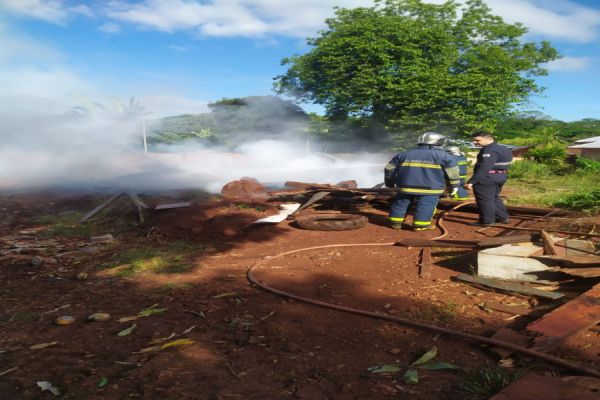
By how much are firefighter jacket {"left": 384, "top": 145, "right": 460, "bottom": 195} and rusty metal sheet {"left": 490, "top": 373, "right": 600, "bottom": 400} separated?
4.58 m

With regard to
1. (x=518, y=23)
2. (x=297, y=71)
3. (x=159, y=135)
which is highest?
(x=518, y=23)

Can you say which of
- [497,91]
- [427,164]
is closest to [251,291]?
[427,164]

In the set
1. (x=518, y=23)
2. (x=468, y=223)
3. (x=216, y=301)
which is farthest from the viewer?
(x=518, y=23)

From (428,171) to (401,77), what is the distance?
1541 centimetres

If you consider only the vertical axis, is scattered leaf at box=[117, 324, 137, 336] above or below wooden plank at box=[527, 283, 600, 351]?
below

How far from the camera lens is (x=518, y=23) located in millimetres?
32188

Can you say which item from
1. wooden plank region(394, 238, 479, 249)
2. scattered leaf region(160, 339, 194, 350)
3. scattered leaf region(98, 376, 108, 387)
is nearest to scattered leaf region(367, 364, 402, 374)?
scattered leaf region(160, 339, 194, 350)

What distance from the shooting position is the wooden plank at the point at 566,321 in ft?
8.84

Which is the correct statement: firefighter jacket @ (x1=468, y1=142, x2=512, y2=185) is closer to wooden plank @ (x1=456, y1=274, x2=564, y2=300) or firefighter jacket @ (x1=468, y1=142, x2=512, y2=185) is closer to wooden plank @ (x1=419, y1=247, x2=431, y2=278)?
wooden plank @ (x1=419, y1=247, x2=431, y2=278)

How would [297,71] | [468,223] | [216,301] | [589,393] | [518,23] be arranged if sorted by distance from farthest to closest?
[518,23] < [297,71] < [468,223] < [216,301] < [589,393]

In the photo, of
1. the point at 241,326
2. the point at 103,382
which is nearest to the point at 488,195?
the point at 241,326

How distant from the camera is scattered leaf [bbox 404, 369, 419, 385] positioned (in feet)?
7.64

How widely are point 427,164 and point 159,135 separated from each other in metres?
20.0

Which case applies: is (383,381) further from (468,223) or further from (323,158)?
(323,158)
